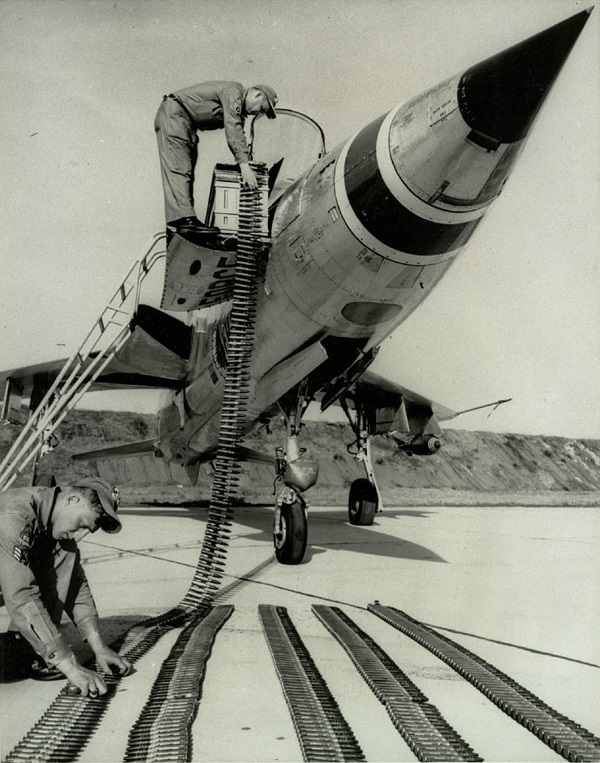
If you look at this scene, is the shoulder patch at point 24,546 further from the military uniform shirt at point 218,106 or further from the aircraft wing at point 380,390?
the aircraft wing at point 380,390

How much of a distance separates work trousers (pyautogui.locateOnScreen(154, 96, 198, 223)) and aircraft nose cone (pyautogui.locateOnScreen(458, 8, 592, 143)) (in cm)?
260

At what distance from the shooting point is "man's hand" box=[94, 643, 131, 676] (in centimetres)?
317

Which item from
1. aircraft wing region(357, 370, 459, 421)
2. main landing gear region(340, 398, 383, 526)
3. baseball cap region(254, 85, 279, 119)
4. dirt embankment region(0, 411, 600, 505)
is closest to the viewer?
baseball cap region(254, 85, 279, 119)

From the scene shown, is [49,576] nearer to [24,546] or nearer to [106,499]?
[24,546]

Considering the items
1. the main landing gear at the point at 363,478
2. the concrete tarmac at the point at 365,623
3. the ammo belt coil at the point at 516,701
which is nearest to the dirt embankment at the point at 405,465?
the main landing gear at the point at 363,478

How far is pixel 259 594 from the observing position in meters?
5.64

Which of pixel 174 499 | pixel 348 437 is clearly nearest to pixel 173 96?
pixel 174 499

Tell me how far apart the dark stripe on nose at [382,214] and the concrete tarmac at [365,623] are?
9.42ft

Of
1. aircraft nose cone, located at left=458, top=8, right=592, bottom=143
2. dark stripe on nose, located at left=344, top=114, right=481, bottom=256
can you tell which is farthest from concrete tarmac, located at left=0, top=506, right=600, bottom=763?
aircraft nose cone, located at left=458, top=8, right=592, bottom=143

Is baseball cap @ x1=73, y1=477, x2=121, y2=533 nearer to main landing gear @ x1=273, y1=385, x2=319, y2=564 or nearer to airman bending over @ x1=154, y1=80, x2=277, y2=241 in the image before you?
airman bending over @ x1=154, y1=80, x2=277, y2=241

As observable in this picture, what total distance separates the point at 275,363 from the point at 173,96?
2667 millimetres

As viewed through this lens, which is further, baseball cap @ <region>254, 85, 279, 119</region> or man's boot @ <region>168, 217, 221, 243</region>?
baseball cap @ <region>254, 85, 279, 119</region>

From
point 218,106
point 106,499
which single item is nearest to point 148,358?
point 218,106

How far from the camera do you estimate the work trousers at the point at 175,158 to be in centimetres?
578
